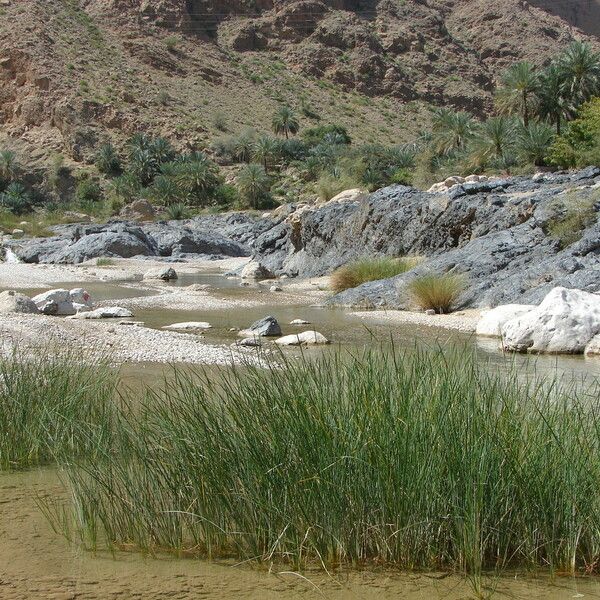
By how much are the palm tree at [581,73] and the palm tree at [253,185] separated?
21.2m

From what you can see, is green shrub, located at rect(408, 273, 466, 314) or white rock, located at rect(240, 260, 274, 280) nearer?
green shrub, located at rect(408, 273, 466, 314)

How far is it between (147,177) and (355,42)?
41.9 metres

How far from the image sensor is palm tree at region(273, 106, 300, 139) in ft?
241

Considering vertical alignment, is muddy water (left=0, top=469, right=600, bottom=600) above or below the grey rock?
above

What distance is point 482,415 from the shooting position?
3494mm

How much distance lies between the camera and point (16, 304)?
44.1ft

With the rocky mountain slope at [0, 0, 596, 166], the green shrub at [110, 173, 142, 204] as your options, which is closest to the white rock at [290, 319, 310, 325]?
the green shrub at [110, 173, 142, 204]

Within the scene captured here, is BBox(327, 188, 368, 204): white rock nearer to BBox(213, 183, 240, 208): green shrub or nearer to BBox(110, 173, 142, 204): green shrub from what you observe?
BBox(213, 183, 240, 208): green shrub

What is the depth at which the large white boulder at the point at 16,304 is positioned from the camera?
13.3m

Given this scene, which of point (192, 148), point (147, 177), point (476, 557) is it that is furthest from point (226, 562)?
point (192, 148)

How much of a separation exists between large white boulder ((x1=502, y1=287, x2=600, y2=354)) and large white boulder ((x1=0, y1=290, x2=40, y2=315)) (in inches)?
304

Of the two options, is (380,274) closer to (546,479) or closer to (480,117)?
(546,479)

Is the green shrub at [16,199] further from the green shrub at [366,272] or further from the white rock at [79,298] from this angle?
the white rock at [79,298]

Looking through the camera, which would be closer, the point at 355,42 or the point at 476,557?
the point at 476,557
